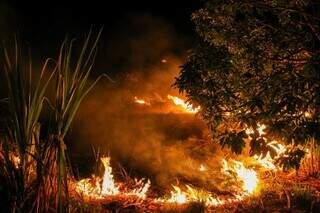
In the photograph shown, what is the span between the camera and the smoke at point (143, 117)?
10320 mm

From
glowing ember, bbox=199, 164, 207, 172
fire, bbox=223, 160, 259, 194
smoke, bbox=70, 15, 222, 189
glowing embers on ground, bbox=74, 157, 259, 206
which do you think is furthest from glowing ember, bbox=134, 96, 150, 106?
fire, bbox=223, 160, 259, 194

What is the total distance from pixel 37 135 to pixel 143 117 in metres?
8.57

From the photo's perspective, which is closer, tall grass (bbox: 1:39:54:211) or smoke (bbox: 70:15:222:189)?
tall grass (bbox: 1:39:54:211)

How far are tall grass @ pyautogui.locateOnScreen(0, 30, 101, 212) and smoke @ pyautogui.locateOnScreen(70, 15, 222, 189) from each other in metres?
5.39

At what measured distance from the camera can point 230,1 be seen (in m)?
5.70

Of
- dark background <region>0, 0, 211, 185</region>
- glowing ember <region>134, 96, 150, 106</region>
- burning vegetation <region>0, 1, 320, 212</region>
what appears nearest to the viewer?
burning vegetation <region>0, 1, 320, 212</region>

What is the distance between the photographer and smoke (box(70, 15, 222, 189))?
10.3 meters

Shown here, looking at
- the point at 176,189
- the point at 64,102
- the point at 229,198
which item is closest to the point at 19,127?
the point at 64,102

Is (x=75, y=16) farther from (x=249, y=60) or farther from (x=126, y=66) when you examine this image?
(x=249, y=60)

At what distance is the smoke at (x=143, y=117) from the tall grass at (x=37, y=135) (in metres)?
5.39

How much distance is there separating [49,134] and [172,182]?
5.60m

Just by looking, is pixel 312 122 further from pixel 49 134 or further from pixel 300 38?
pixel 49 134

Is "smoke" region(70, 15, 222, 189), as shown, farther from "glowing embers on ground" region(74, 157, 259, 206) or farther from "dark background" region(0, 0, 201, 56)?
"glowing embers on ground" region(74, 157, 259, 206)

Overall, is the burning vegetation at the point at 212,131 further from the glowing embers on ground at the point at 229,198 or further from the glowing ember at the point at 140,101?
the glowing ember at the point at 140,101
